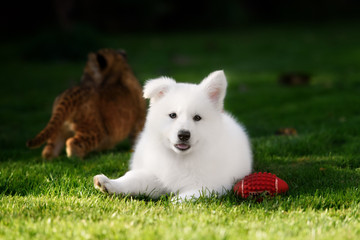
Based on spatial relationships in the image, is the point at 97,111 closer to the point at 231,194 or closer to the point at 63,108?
the point at 63,108

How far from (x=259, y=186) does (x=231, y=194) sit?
0.24 m

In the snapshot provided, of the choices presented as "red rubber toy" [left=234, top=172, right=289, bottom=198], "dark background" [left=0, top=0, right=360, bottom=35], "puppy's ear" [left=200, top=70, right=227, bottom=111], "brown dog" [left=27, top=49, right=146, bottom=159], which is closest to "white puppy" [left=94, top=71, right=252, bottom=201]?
"puppy's ear" [left=200, top=70, right=227, bottom=111]

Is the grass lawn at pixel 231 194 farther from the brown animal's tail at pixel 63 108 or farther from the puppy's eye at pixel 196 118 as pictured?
the puppy's eye at pixel 196 118

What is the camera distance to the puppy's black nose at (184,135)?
354cm

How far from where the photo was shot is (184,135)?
3.54 m

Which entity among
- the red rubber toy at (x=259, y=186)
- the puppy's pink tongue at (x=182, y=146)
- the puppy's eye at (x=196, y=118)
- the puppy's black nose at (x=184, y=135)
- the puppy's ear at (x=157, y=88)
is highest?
the puppy's ear at (x=157, y=88)

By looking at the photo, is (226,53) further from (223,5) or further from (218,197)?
(218,197)

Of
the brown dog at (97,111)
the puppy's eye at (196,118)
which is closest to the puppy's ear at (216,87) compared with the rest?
the puppy's eye at (196,118)

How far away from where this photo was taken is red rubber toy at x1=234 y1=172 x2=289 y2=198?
144 inches

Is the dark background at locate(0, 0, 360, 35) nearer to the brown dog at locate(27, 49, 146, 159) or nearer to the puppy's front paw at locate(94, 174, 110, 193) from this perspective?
the brown dog at locate(27, 49, 146, 159)

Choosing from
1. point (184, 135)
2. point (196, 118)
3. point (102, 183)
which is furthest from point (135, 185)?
point (196, 118)

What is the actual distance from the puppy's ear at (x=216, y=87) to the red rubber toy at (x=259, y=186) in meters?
0.66

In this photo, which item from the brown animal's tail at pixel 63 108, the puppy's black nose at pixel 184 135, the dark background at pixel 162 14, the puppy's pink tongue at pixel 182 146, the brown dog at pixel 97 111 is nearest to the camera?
the puppy's black nose at pixel 184 135

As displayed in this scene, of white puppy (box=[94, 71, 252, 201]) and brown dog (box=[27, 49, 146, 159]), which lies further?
brown dog (box=[27, 49, 146, 159])
